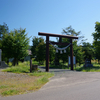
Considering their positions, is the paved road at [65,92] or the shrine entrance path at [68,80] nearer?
the paved road at [65,92]

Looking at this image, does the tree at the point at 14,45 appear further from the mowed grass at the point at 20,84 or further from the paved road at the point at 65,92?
the paved road at the point at 65,92

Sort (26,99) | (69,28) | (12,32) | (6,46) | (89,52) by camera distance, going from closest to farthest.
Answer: (26,99), (6,46), (12,32), (89,52), (69,28)

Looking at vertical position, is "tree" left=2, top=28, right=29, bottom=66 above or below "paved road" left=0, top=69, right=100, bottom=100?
above

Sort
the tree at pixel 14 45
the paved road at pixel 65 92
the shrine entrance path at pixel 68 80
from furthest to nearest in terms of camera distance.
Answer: the tree at pixel 14 45
the shrine entrance path at pixel 68 80
the paved road at pixel 65 92

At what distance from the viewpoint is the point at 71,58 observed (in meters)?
15.6

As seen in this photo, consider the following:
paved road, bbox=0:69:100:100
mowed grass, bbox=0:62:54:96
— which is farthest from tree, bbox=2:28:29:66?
paved road, bbox=0:69:100:100

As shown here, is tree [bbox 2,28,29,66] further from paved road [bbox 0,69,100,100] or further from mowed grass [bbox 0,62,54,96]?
paved road [bbox 0,69,100,100]

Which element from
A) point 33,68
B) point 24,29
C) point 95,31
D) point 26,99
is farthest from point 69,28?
point 26,99

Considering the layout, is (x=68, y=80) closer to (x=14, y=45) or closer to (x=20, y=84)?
(x=20, y=84)

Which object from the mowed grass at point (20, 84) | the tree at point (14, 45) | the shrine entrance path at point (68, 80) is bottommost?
the shrine entrance path at point (68, 80)

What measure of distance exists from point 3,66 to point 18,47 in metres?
3.50

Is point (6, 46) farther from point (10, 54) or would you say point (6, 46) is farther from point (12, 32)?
point (12, 32)

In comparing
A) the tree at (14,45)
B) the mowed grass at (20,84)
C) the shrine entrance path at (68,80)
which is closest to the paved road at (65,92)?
the shrine entrance path at (68,80)

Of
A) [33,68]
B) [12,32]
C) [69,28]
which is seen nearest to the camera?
[33,68]
